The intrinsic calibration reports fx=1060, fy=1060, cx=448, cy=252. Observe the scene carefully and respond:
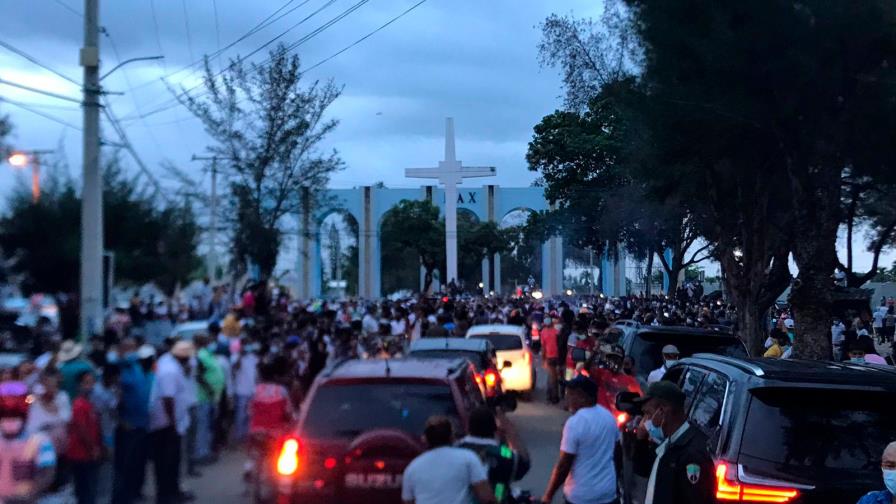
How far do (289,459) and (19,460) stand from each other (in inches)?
75.5

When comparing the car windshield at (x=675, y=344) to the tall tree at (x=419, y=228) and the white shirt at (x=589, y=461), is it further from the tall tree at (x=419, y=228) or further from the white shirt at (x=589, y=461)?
the tall tree at (x=419, y=228)

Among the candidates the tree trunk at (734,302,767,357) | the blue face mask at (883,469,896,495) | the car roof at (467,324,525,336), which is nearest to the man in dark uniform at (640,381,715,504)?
the blue face mask at (883,469,896,495)

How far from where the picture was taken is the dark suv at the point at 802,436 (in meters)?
6.00

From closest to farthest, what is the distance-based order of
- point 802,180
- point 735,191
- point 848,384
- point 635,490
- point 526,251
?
point 848,384 → point 635,490 → point 802,180 → point 735,191 → point 526,251

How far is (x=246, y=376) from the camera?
1236 centimetres

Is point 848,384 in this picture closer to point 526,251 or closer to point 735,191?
point 735,191

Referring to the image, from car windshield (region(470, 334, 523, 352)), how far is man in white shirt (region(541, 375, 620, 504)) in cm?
1381

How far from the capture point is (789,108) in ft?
52.4

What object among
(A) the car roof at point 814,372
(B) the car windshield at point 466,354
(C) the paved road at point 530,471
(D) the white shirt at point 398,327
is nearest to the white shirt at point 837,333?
(C) the paved road at point 530,471

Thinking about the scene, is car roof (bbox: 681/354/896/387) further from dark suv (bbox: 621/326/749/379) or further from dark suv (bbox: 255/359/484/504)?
dark suv (bbox: 621/326/749/379)

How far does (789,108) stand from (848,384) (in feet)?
34.1

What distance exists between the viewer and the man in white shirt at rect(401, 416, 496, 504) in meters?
6.17

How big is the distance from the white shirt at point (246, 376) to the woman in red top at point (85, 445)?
2733mm

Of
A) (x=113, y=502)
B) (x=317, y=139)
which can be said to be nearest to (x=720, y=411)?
(x=113, y=502)
